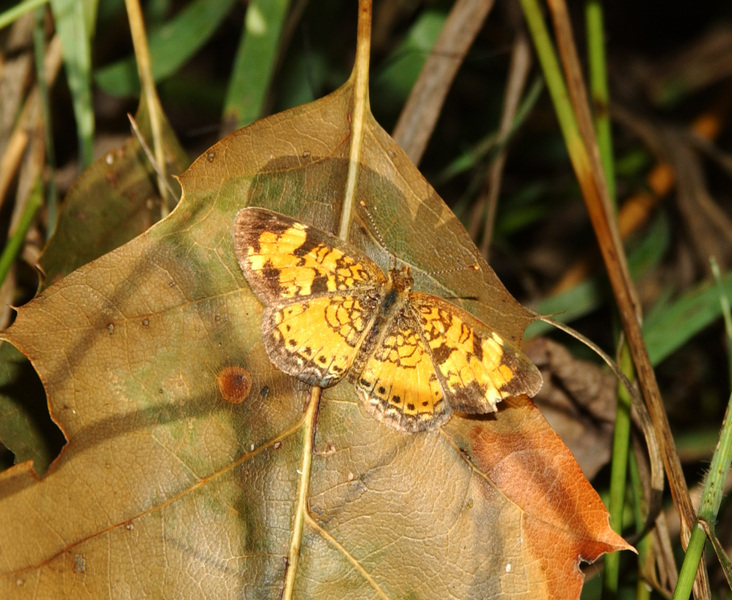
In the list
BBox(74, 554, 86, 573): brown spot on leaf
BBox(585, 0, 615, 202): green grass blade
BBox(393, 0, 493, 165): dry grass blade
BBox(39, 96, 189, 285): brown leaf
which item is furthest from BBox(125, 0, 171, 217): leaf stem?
BBox(585, 0, 615, 202): green grass blade

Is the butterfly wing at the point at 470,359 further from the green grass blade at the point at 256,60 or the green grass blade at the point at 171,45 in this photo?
the green grass blade at the point at 171,45

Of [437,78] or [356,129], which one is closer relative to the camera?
[356,129]

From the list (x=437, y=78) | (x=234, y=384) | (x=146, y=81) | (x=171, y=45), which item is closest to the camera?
(x=234, y=384)

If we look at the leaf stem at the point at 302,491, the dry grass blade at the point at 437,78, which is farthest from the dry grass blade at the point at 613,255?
the leaf stem at the point at 302,491

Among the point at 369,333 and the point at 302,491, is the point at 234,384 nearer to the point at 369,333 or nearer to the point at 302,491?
the point at 302,491

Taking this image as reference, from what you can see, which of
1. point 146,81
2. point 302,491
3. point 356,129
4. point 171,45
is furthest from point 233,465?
point 171,45

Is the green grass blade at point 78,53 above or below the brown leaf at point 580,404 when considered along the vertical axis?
above

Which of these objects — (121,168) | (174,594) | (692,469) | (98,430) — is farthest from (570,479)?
(121,168)
